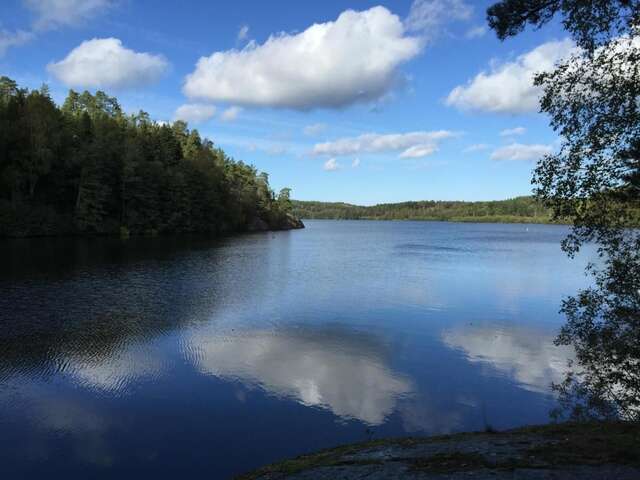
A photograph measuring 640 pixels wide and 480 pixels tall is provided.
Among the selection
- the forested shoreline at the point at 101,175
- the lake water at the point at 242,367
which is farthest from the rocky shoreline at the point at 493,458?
the forested shoreline at the point at 101,175

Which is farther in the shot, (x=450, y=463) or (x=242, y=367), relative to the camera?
(x=242, y=367)

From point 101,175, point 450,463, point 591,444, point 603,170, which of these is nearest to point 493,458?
point 450,463

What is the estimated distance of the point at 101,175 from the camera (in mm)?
72500

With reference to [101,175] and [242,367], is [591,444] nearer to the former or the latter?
[242,367]

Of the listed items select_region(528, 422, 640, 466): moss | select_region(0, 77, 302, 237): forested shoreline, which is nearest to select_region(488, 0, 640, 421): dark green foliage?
select_region(528, 422, 640, 466): moss

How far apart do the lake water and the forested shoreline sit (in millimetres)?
35872

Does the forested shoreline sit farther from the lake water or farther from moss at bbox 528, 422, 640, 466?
moss at bbox 528, 422, 640, 466

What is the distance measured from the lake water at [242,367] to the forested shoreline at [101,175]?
118 ft

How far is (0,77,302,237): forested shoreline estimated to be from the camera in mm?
63500

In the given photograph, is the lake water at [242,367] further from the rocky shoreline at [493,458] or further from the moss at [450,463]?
the moss at [450,463]

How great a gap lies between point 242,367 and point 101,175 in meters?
66.7

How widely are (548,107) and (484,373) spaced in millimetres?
9992

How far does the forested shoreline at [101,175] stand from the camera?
63500 mm

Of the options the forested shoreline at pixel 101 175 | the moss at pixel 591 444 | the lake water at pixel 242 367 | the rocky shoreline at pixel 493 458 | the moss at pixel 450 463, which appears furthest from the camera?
the forested shoreline at pixel 101 175
